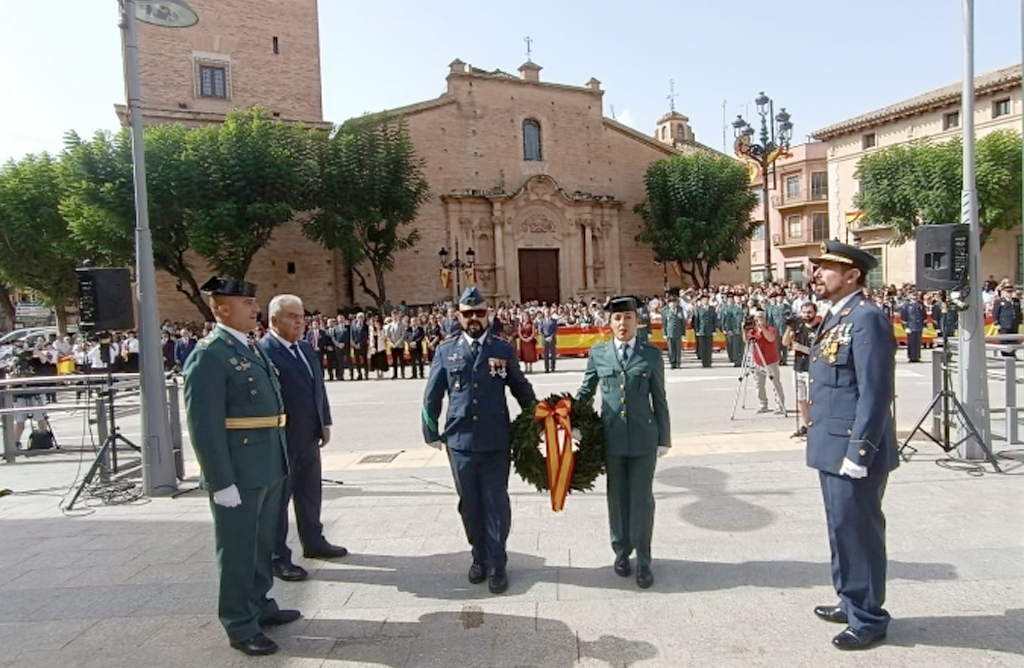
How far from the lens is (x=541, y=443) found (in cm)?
473

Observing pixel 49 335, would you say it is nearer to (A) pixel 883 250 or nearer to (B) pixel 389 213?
(B) pixel 389 213

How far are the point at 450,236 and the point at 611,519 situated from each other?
3379 cm

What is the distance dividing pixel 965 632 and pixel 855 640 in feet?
2.19

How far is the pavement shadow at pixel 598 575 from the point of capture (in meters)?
4.48

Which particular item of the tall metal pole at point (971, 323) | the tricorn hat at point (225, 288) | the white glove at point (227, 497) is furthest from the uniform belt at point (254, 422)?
the tall metal pole at point (971, 323)

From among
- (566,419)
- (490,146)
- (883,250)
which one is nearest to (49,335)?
(490,146)

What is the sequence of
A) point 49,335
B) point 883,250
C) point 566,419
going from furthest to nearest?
point 883,250
point 49,335
point 566,419

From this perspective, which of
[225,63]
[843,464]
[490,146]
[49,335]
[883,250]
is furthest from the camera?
[883,250]

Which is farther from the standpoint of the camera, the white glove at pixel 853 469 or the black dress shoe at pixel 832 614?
the black dress shoe at pixel 832 614

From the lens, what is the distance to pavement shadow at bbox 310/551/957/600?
4.48 m

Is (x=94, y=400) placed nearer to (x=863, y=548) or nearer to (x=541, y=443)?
(x=541, y=443)

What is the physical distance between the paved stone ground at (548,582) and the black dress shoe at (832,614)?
0.23 feet

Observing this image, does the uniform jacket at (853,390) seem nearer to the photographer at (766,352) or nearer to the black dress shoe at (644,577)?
the black dress shoe at (644,577)

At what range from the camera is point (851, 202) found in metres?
44.7
